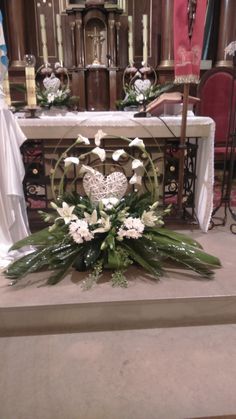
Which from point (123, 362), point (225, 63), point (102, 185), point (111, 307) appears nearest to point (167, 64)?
point (225, 63)

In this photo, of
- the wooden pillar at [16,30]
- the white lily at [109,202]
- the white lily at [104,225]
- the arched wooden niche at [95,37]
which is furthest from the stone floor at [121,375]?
the wooden pillar at [16,30]

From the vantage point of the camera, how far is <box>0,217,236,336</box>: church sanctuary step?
1.61 meters

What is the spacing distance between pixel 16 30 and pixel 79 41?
1028 millimetres

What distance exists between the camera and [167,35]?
442cm

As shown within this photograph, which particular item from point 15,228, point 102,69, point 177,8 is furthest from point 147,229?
point 102,69

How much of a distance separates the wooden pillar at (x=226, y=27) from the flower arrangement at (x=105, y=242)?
11.6 ft

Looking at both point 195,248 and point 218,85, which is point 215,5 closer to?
point 218,85

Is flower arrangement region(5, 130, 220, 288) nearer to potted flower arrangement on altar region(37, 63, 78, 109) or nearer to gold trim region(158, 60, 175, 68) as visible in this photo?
potted flower arrangement on altar region(37, 63, 78, 109)

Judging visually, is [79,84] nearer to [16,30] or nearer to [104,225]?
[16,30]

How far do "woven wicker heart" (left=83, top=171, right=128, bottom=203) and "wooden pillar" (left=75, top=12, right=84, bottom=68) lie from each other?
247 cm

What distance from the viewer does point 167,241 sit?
1905mm

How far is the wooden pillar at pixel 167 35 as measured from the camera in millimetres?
4324

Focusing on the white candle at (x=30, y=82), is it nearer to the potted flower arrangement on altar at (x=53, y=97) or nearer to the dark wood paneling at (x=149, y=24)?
the potted flower arrangement on altar at (x=53, y=97)

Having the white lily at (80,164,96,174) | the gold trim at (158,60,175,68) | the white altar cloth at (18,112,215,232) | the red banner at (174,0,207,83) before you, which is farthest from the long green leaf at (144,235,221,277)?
the gold trim at (158,60,175,68)
